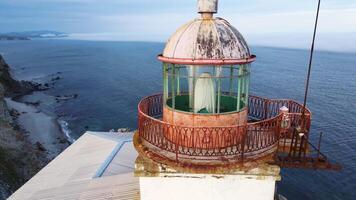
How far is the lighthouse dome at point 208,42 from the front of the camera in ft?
29.4

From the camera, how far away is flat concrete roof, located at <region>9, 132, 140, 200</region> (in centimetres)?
1409

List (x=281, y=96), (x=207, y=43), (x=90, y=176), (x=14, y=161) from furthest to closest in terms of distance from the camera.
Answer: (x=281, y=96)
(x=14, y=161)
(x=90, y=176)
(x=207, y=43)

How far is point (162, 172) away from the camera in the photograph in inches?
361

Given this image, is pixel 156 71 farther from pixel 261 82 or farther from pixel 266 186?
pixel 266 186

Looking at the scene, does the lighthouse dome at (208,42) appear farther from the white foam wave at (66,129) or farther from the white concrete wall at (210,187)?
the white foam wave at (66,129)

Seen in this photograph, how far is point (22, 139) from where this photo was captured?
37.3 meters

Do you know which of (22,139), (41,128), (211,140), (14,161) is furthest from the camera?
(41,128)

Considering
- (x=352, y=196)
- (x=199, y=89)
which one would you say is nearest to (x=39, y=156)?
(x=199, y=89)

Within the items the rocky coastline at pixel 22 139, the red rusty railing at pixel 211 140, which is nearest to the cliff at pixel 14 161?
the rocky coastline at pixel 22 139

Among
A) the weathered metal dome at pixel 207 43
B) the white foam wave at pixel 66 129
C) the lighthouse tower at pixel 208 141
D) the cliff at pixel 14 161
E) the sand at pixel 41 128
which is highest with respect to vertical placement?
the weathered metal dome at pixel 207 43

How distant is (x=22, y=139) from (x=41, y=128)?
482 inches

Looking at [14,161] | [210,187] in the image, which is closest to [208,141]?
[210,187]

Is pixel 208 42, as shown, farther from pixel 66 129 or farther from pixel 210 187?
pixel 66 129

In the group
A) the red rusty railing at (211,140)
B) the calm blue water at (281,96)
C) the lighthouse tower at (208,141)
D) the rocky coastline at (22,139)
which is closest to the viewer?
the lighthouse tower at (208,141)
